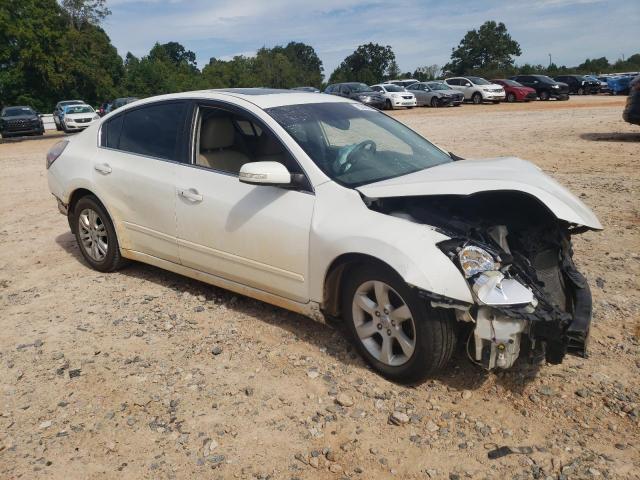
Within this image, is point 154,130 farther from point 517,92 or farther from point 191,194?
point 517,92

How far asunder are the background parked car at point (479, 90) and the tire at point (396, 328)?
3198 cm

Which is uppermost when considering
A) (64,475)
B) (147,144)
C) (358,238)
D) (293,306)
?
(147,144)

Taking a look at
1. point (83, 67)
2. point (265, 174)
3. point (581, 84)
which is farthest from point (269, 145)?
point (83, 67)

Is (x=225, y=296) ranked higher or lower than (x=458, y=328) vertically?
lower

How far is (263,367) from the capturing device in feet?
12.3

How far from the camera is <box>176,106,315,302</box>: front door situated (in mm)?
3799

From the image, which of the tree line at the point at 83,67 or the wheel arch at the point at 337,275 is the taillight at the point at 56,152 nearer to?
the wheel arch at the point at 337,275

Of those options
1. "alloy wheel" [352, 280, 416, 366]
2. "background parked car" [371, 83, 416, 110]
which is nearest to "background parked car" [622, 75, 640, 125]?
"alloy wheel" [352, 280, 416, 366]

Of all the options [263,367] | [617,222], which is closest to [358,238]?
[263,367]

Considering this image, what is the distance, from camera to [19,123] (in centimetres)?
2752

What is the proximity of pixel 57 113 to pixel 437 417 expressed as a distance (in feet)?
106

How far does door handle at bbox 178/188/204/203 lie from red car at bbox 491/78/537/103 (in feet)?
105

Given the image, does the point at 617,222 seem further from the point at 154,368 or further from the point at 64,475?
the point at 64,475

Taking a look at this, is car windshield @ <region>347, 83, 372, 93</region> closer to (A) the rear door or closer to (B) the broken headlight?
(A) the rear door
